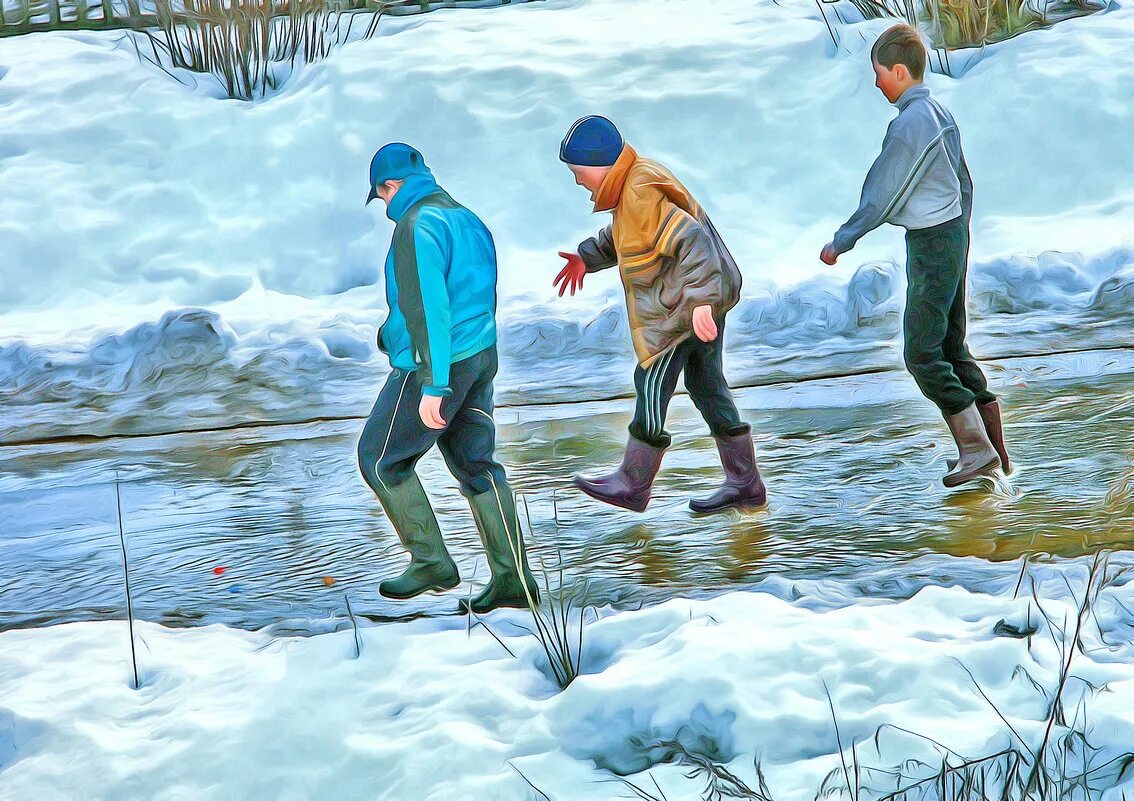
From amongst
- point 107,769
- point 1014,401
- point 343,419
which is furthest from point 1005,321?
point 107,769

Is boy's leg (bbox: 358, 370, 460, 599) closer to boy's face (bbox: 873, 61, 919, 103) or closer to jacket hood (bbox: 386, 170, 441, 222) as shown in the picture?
jacket hood (bbox: 386, 170, 441, 222)

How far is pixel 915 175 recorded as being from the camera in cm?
454

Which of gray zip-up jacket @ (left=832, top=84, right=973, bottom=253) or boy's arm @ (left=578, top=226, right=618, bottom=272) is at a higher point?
gray zip-up jacket @ (left=832, top=84, right=973, bottom=253)

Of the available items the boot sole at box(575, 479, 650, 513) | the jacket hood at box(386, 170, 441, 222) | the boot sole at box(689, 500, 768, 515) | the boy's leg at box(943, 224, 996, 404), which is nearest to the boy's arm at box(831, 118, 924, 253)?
the boy's leg at box(943, 224, 996, 404)

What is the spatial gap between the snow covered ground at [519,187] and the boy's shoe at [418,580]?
2805 mm

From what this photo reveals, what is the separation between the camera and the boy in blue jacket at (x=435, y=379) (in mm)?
3732

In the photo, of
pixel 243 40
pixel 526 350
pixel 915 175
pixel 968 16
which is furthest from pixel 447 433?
pixel 968 16

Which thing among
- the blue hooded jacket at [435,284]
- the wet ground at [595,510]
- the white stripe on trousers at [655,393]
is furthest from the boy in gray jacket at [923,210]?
the blue hooded jacket at [435,284]

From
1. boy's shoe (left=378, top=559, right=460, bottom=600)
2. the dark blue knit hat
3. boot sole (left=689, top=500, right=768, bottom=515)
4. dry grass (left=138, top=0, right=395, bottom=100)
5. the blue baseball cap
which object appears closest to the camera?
the blue baseball cap

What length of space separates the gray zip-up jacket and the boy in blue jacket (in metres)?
1.53

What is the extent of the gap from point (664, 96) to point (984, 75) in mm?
2324

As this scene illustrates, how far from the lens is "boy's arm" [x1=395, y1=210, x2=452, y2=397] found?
3703 millimetres

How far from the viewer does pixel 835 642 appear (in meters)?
3.46

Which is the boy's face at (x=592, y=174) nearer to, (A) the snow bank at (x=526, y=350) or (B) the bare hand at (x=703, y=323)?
(B) the bare hand at (x=703, y=323)
